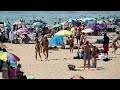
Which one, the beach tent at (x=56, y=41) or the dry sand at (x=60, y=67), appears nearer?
the dry sand at (x=60, y=67)

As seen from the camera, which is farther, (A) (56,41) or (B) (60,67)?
(A) (56,41)

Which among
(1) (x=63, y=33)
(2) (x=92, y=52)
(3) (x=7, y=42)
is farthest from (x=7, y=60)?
(3) (x=7, y=42)

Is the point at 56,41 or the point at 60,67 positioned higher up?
the point at 56,41

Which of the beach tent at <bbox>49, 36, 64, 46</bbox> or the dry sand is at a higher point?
the beach tent at <bbox>49, 36, 64, 46</bbox>

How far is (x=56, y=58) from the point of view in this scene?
13125mm

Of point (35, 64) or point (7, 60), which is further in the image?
point (35, 64)

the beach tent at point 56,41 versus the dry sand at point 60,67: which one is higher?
the beach tent at point 56,41

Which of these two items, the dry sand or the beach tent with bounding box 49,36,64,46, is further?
the beach tent with bounding box 49,36,64,46
